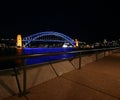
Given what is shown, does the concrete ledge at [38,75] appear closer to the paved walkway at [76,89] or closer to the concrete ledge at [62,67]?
the concrete ledge at [62,67]

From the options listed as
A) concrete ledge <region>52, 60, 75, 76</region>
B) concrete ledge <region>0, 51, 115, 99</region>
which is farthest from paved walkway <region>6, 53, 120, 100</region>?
concrete ledge <region>52, 60, 75, 76</region>

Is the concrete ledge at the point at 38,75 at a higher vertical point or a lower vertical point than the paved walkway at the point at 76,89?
higher

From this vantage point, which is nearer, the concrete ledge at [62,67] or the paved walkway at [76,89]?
the paved walkway at [76,89]

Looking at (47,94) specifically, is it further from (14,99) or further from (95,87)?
(95,87)

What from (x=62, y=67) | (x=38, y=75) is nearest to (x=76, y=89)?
(x=38, y=75)

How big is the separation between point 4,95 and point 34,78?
1.19m

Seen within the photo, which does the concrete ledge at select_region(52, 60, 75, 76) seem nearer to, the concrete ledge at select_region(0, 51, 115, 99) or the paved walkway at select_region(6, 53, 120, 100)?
the concrete ledge at select_region(0, 51, 115, 99)

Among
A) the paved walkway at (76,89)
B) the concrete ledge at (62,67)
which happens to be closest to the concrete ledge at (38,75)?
A: the concrete ledge at (62,67)

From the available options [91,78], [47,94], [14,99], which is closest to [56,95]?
[47,94]

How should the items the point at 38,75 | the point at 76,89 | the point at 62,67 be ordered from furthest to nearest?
the point at 62,67 < the point at 38,75 < the point at 76,89

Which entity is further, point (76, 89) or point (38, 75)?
point (38, 75)

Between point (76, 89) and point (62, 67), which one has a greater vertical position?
point (62, 67)

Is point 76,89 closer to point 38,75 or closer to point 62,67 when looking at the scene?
point 38,75

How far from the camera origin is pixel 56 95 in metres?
4.01
